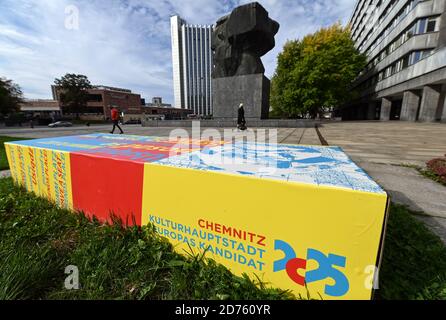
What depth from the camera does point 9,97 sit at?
40.3m

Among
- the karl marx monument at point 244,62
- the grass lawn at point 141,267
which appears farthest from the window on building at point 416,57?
the grass lawn at point 141,267

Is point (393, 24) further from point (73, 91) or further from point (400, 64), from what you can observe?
point (73, 91)

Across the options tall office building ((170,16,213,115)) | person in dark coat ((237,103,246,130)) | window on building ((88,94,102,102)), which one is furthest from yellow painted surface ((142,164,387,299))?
tall office building ((170,16,213,115))

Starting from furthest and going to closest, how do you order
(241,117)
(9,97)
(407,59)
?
(9,97)
(407,59)
(241,117)

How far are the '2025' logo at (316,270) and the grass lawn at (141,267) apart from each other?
19 centimetres

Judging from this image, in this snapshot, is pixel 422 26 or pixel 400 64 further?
pixel 400 64

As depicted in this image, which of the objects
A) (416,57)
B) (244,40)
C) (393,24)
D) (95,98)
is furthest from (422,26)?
(95,98)

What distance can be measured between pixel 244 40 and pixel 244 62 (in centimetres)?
169

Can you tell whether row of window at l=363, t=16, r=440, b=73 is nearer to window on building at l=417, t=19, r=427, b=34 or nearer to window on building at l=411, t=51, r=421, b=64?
window on building at l=417, t=19, r=427, b=34

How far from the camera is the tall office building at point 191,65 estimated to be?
83.9 metres

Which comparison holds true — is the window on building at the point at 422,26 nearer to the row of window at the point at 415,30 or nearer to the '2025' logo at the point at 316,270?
the row of window at the point at 415,30

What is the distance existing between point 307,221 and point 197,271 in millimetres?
1063

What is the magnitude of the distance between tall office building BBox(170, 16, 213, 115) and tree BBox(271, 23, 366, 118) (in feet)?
198
